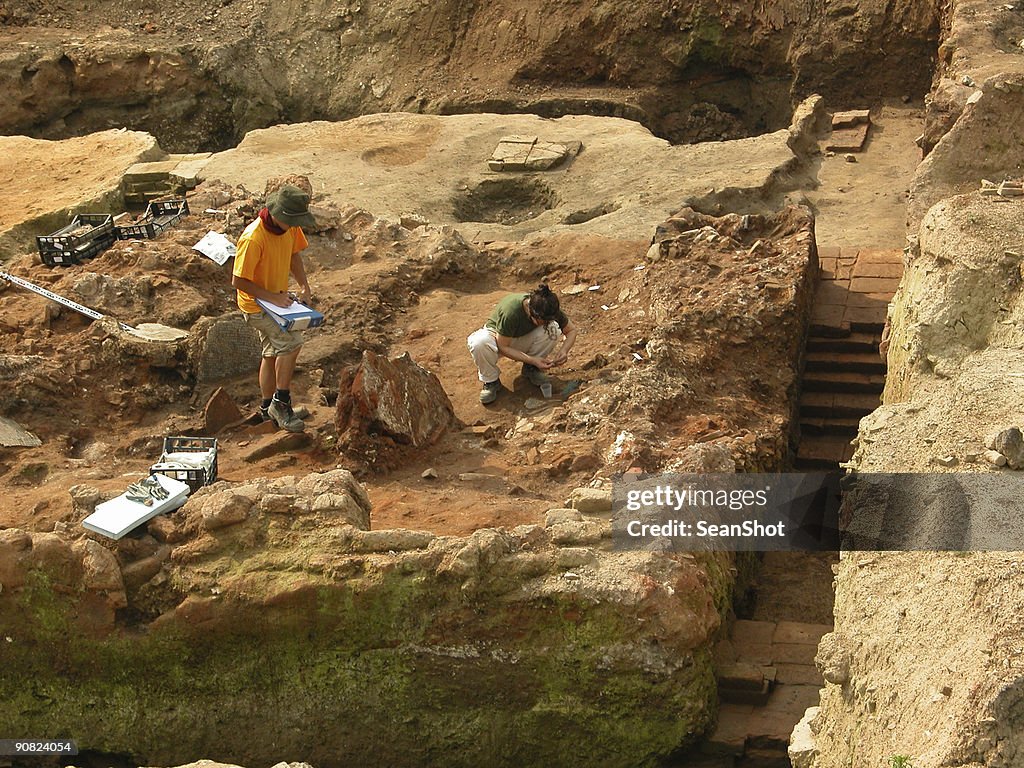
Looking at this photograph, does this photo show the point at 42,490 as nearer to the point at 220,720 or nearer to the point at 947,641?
the point at 220,720

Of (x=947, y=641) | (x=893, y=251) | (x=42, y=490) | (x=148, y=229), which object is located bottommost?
(x=42, y=490)

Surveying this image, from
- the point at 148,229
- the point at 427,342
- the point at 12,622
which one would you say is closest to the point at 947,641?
the point at 12,622

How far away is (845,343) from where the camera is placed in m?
9.05

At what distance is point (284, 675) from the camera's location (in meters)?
5.66

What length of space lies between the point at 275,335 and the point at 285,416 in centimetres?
46

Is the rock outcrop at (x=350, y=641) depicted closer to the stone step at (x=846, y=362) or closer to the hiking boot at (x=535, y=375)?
the hiking boot at (x=535, y=375)

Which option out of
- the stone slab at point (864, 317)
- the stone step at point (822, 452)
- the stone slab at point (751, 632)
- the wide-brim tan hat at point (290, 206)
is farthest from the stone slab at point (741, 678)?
the stone slab at point (864, 317)

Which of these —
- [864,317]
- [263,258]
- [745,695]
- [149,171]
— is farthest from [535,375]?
[149,171]

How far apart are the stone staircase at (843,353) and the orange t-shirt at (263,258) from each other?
339 centimetres

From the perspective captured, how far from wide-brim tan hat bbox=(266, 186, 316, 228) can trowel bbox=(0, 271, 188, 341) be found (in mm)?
1536

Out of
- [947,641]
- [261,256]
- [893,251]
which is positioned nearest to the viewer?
[947,641]

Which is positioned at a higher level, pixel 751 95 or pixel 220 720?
pixel 751 95

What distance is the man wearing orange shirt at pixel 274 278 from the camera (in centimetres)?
732

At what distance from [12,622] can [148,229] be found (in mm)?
4780
